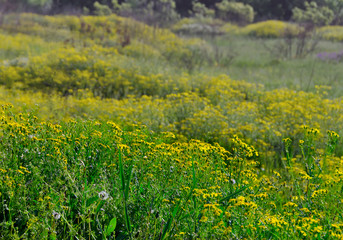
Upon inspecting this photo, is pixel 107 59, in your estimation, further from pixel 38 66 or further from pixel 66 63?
pixel 38 66

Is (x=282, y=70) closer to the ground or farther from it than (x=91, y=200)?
closer to the ground

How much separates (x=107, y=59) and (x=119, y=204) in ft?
25.6

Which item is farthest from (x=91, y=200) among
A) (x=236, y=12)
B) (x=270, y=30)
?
(x=236, y=12)

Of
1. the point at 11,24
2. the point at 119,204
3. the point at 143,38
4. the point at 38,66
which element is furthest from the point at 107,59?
the point at 11,24

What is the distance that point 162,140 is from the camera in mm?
3662

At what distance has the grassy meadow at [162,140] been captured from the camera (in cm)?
228

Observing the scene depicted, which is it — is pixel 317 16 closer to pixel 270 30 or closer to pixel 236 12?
pixel 270 30

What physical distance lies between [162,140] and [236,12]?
25.7m

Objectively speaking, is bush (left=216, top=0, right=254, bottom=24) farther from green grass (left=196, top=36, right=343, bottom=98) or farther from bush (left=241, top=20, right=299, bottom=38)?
green grass (left=196, top=36, right=343, bottom=98)

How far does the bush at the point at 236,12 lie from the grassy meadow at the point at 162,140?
38.0ft

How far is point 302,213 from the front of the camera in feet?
8.54

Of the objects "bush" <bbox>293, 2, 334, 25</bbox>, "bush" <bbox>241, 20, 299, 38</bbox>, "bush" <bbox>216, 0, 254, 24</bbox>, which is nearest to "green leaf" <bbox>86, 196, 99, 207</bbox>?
"bush" <bbox>241, 20, 299, 38</bbox>

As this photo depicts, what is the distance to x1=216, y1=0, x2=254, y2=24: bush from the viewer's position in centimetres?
2639

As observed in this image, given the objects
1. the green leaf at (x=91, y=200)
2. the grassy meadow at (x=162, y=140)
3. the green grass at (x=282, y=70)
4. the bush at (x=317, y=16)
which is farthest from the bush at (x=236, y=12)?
the green leaf at (x=91, y=200)
